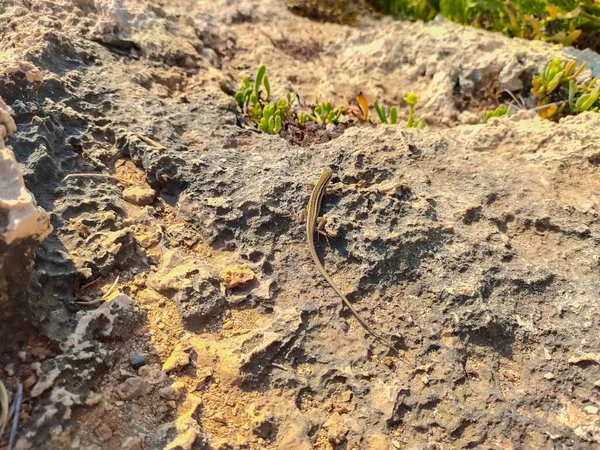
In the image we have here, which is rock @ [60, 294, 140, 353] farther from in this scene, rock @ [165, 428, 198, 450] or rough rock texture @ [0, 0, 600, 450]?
rock @ [165, 428, 198, 450]

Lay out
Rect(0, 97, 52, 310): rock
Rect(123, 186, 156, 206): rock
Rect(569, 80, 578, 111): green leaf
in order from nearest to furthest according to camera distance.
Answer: Rect(0, 97, 52, 310): rock, Rect(123, 186, 156, 206): rock, Rect(569, 80, 578, 111): green leaf

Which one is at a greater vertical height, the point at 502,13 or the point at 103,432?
the point at 502,13

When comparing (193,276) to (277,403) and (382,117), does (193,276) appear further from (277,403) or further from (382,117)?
(382,117)

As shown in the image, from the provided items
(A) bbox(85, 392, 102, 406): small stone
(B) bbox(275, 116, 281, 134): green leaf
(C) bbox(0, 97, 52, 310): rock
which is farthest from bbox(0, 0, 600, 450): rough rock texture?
(B) bbox(275, 116, 281, 134): green leaf

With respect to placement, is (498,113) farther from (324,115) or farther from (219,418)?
(219,418)

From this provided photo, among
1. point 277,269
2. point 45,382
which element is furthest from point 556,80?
point 45,382

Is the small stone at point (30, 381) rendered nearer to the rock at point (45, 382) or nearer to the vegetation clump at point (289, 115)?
the rock at point (45, 382)
